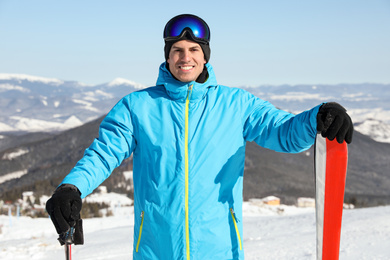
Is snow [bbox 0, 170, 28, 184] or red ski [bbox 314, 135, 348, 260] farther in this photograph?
snow [bbox 0, 170, 28, 184]

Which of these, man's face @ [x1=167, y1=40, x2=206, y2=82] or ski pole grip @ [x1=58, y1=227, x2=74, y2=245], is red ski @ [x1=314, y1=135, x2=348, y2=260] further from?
ski pole grip @ [x1=58, y1=227, x2=74, y2=245]

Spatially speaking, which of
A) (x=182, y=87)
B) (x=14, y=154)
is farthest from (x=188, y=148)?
(x=14, y=154)

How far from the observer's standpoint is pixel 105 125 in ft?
7.62

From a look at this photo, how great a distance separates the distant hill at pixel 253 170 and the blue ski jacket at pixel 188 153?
195 ft

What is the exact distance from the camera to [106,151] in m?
2.23

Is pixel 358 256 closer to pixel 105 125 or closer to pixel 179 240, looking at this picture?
pixel 179 240

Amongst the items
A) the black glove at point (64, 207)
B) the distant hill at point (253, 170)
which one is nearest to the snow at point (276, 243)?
the black glove at point (64, 207)

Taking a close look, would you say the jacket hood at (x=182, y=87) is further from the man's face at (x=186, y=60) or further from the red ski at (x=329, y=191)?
the red ski at (x=329, y=191)

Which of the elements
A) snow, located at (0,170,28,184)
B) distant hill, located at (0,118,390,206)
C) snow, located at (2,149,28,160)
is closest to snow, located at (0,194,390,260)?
distant hill, located at (0,118,390,206)

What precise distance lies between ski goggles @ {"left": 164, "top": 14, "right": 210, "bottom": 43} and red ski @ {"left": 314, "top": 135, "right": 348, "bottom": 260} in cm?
94

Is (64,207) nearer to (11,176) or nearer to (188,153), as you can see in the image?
(188,153)

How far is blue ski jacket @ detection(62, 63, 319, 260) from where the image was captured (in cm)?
228

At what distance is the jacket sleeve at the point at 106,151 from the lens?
2070 mm

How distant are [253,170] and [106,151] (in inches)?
4223
